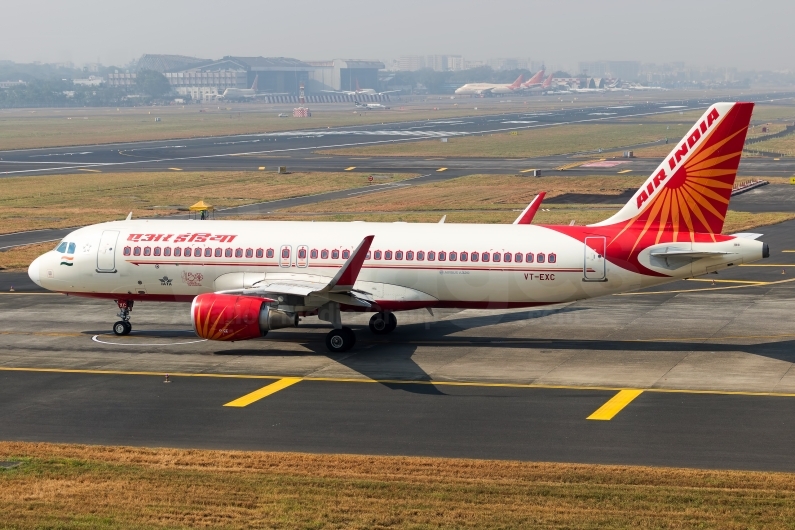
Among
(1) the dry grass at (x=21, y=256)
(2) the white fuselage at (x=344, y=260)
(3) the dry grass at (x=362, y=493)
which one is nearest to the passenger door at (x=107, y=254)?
(2) the white fuselage at (x=344, y=260)

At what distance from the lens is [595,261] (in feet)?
128

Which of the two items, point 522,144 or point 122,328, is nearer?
point 122,328

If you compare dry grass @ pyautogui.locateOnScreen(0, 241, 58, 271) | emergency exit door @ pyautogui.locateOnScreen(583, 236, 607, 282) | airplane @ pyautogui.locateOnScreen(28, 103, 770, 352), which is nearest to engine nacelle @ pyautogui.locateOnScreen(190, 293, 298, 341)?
airplane @ pyautogui.locateOnScreen(28, 103, 770, 352)

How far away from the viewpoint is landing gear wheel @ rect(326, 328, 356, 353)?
39.6m

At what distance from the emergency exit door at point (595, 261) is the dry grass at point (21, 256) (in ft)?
125

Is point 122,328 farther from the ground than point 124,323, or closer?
closer

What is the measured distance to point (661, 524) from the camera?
2086cm

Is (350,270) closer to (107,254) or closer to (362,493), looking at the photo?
(107,254)

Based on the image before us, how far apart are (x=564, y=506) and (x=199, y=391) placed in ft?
52.4

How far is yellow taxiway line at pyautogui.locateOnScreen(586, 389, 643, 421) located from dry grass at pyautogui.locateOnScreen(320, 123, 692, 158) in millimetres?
114896

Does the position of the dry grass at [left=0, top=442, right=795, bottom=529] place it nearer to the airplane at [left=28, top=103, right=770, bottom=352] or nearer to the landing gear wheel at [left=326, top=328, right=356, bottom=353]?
the airplane at [left=28, top=103, right=770, bottom=352]

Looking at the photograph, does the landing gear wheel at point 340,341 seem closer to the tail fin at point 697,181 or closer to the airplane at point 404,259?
the airplane at point 404,259

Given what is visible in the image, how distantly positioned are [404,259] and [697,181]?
11823mm

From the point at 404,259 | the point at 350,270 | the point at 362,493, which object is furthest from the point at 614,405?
the point at 404,259
